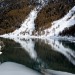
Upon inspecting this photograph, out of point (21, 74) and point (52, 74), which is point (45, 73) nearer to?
point (52, 74)

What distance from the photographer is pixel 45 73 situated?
5175 cm

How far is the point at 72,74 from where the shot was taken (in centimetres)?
5075

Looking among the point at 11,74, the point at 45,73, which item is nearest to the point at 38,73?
the point at 45,73

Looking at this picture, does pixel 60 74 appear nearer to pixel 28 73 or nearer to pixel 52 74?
pixel 52 74

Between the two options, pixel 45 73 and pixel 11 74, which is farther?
pixel 45 73

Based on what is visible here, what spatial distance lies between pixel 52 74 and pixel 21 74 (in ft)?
19.0

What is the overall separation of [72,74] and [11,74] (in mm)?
11512

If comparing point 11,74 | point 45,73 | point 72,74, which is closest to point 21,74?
point 11,74

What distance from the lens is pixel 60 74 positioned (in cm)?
4994

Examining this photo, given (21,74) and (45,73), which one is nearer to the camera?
(21,74)

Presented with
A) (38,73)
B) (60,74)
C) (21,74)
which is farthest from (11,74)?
(60,74)

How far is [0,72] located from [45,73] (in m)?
8.60

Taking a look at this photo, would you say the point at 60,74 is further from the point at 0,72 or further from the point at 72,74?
the point at 0,72

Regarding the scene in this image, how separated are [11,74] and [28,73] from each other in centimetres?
375
